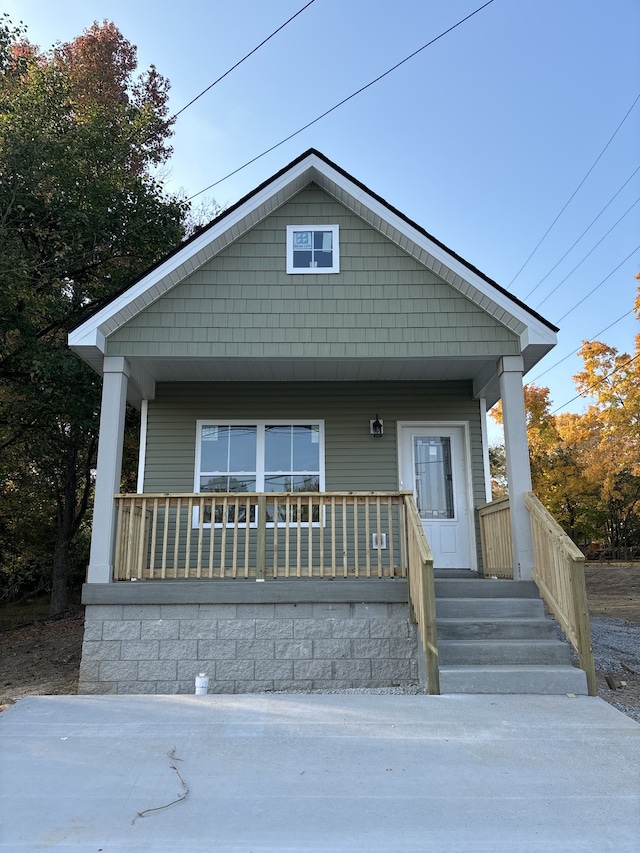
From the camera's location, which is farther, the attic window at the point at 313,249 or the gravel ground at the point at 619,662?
the attic window at the point at 313,249

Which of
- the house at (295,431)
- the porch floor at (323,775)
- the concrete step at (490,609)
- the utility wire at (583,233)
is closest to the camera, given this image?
the porch floor at (323,775)

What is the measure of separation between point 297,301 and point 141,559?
3.57 metres

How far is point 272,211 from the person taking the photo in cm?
802

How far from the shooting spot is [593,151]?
56.5 feet

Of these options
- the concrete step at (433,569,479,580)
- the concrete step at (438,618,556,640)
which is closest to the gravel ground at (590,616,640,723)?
the concrete step at (438,618,556,640)

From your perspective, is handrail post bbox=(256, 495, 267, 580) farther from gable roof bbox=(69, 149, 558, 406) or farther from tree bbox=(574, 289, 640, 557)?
tree bbox=(574, 289, 640, 557)

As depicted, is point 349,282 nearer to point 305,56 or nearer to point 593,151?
point 305,56

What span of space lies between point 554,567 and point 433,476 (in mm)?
3066

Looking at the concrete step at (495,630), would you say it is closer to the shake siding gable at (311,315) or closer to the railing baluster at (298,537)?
the railing baluster at (298,537)

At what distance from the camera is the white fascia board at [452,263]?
24.0ft

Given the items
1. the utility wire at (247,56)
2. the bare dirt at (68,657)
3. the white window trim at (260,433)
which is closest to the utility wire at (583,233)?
the utility wire at (247,56)

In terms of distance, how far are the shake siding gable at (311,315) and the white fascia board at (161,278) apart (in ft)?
0.47

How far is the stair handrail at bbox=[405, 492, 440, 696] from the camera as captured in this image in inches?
213

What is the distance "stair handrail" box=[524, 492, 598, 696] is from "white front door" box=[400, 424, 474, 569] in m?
2.01
